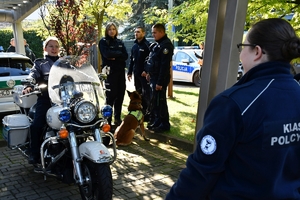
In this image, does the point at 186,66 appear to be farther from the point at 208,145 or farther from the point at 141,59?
the point at 208,145

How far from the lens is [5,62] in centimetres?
710

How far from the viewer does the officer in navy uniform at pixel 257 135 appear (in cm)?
136

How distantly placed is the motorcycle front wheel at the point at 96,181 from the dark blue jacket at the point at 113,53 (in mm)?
3512

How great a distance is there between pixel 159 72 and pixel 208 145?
4.99 meters

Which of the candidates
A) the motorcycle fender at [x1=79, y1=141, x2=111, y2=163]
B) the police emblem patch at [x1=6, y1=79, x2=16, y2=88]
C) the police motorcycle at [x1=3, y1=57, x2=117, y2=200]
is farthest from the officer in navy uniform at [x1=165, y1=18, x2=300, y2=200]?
the police emblem patch at [x1=6, y1=79, x2=16, y2=88]

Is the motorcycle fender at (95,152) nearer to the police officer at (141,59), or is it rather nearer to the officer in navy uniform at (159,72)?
the officer in navy uniform at (159,72)

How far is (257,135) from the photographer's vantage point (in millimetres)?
1351

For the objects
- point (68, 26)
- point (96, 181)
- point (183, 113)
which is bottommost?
point (183, 113)

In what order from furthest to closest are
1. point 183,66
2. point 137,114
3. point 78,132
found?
point 183,66 → point 137,114 → point 78,132

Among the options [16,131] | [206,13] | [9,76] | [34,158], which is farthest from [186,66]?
[34,158]

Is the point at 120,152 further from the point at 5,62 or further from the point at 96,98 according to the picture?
the point at 5,62

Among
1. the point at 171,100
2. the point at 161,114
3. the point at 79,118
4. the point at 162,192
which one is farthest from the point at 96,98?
the point at 171,100

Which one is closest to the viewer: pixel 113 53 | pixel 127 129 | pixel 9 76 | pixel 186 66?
pixel 127 129

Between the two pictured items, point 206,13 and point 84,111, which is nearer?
point 84,111
